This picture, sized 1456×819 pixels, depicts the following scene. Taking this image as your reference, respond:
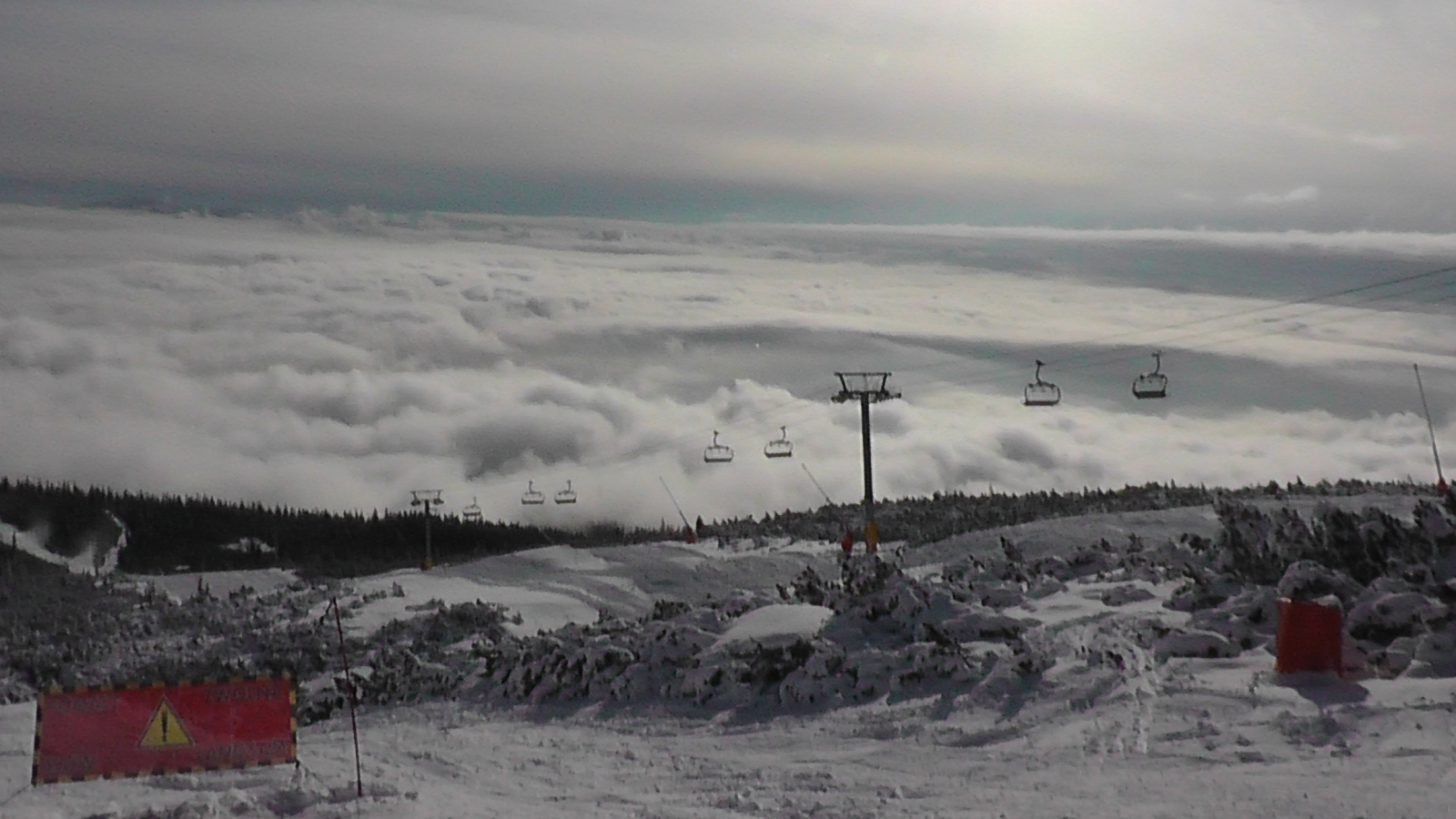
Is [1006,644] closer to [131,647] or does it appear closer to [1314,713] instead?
[1314,713]

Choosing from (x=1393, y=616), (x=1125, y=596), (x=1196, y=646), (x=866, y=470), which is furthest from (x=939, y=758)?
(x=866, y=470)

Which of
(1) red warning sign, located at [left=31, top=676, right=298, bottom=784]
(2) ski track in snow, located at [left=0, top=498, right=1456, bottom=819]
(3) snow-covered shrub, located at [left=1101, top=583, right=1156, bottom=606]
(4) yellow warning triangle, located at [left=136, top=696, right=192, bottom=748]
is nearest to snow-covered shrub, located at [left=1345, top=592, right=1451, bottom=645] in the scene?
(2) ski track in snow, located at [left=0, top=498, right=1456, bottom=819]

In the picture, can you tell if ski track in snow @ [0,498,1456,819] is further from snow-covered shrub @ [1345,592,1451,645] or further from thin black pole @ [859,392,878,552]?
thin black pole @ [859,392,878,552]

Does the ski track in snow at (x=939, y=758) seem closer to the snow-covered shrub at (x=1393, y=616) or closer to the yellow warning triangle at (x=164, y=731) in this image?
the yellow warning triangle at (x=164, y=731)

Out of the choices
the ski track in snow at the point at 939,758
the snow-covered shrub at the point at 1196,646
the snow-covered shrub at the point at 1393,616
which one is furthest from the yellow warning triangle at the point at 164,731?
the snow-covered shrub at the point at 1393,616

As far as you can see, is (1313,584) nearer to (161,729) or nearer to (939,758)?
(939,758)

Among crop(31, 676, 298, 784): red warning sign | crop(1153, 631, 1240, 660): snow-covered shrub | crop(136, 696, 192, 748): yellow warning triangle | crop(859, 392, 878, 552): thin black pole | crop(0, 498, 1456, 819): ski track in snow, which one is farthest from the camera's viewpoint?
crop(859, 392, 878, 552): thin black pole

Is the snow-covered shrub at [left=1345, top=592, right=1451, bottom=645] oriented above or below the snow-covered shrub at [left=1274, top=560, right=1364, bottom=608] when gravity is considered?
below
